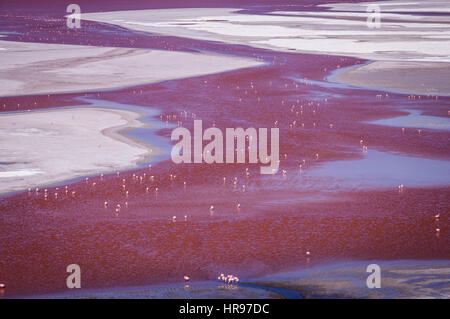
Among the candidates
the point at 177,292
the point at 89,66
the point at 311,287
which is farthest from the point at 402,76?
the point at 177,292

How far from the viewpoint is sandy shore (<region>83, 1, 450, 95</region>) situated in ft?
106

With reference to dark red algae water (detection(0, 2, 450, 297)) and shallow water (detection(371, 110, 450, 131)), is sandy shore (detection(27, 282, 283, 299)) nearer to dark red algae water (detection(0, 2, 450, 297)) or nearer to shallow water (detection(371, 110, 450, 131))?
dark red algae water (detection(0, 2, 450, 297))

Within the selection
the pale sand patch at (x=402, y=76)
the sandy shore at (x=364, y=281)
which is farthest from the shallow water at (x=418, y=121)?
the sandy shore at (x=364, y=281)

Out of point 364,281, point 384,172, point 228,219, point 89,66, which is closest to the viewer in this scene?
point 364,281

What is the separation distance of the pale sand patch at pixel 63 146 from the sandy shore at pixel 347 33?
12.8m

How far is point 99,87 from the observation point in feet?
97.1

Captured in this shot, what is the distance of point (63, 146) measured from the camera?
63.6 ft

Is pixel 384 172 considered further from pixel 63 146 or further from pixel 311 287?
pixel 63 146

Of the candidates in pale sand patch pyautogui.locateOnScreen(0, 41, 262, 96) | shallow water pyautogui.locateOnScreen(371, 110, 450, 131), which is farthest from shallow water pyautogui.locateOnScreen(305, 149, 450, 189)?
pale sand patch pyautogui.locateOnScreen(0, 41, 262, 96)

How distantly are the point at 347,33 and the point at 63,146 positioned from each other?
3517 centimetres

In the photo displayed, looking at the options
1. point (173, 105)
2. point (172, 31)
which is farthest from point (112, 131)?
point (172, 31)

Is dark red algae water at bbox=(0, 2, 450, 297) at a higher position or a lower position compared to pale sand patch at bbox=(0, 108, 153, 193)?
lower

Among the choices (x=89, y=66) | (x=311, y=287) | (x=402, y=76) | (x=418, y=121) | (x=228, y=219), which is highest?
(x=89, y=66)

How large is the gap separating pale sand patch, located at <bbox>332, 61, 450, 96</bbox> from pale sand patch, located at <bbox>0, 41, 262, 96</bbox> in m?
5.87
